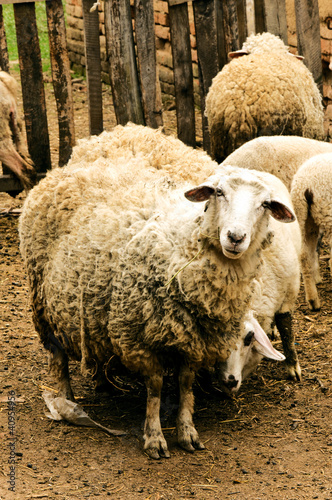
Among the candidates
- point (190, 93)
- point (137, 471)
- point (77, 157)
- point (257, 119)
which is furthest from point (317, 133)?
point (137, 471)

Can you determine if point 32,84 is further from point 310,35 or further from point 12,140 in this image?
point 310,35

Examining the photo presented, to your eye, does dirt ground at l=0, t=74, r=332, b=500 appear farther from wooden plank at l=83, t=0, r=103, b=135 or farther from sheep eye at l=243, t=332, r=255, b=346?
wooden plank at l=83, t=0, r=103, b=135

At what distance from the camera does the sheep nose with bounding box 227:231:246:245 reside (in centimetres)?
308

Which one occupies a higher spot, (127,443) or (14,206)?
(14,206)

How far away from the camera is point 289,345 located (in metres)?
4.44

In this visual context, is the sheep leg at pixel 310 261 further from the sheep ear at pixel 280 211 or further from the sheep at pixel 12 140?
the sheep at pixel 12 140

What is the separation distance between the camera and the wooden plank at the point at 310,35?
696 cm

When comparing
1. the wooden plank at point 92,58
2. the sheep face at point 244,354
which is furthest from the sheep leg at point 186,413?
the wooden plank at point 92,58

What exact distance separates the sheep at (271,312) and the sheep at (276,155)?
3.44 ft

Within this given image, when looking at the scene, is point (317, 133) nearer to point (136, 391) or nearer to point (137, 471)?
point (136, 391)

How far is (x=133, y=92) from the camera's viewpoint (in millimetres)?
6254

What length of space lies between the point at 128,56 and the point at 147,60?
7.0 inches

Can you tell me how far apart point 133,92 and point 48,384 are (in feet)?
9.64

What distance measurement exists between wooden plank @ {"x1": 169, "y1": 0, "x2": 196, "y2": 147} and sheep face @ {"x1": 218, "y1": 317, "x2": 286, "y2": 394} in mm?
3332
